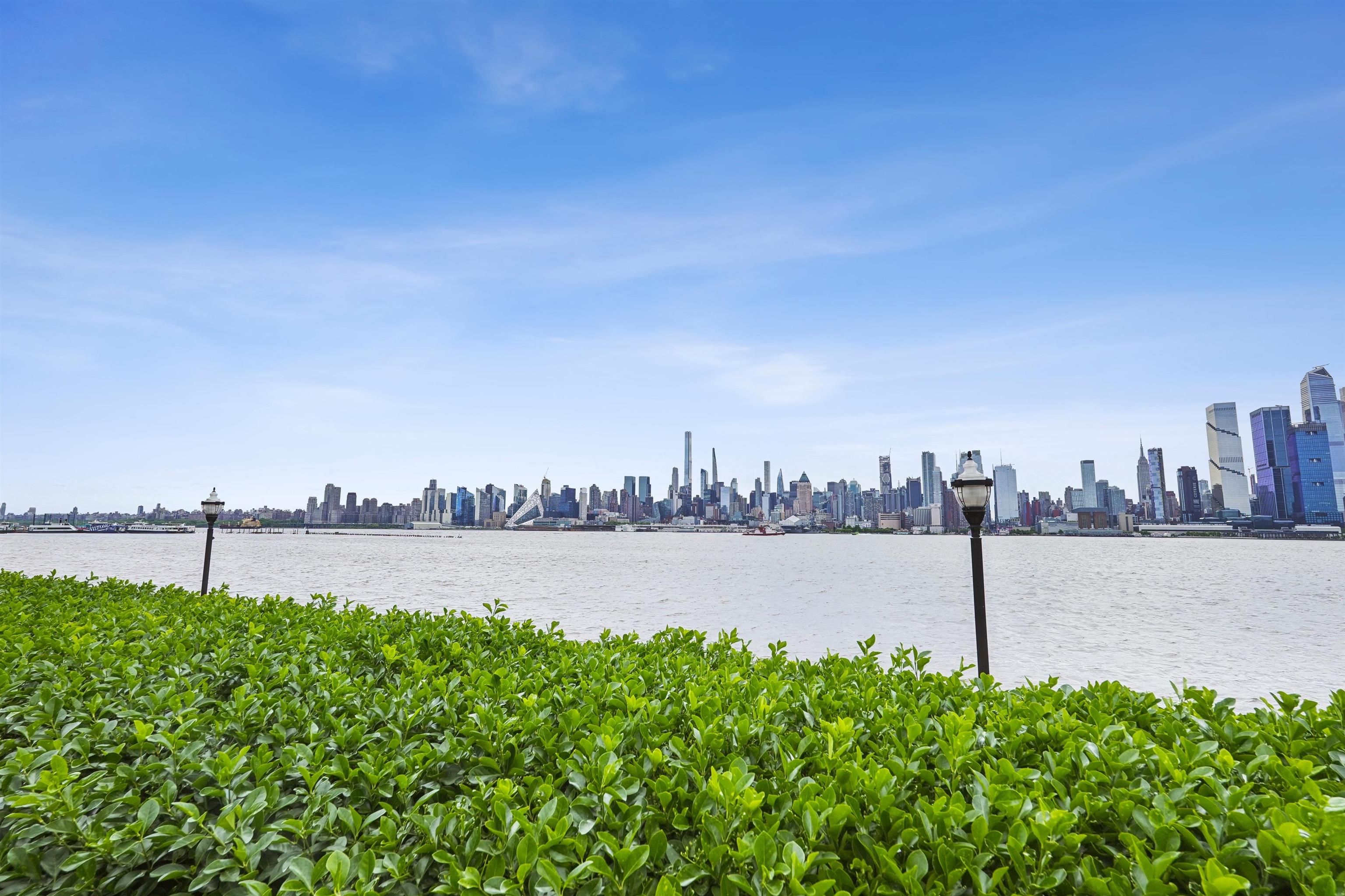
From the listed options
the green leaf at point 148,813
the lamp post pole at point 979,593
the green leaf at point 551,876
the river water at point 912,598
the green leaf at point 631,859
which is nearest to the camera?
the green leaf at point 551,876

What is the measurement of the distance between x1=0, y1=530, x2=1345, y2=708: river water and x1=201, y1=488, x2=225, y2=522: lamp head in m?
3.67

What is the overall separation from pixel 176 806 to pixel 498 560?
5978cm

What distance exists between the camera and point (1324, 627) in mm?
23031

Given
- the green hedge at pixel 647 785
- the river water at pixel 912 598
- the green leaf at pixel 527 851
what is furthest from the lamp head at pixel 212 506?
the green leaf at pixel 527 851

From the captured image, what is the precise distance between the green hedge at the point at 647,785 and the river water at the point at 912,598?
6.41m

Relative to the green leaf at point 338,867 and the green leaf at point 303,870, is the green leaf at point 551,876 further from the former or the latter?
the green leaf at point 303,870

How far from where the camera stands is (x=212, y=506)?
61.3 feet

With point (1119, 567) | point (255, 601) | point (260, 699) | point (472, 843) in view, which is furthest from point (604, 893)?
point (1119, 567)

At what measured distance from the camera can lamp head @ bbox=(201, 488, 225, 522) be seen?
18.6 meters

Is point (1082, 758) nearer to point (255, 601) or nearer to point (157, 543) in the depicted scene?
point (255, 601)

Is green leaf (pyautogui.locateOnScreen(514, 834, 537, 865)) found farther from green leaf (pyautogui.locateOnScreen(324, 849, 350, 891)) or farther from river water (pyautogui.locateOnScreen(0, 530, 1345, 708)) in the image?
river water (pyautogui.locateOnScreen(0, 530, 1345, 708))

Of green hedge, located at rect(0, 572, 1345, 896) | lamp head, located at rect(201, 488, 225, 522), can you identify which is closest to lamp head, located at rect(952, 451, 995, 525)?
green hedge, located at rect(0, 572, 1345, 896)

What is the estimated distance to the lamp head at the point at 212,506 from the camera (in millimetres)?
18578

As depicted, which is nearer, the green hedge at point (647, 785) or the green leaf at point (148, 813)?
the green hedge at point (647, 785)
